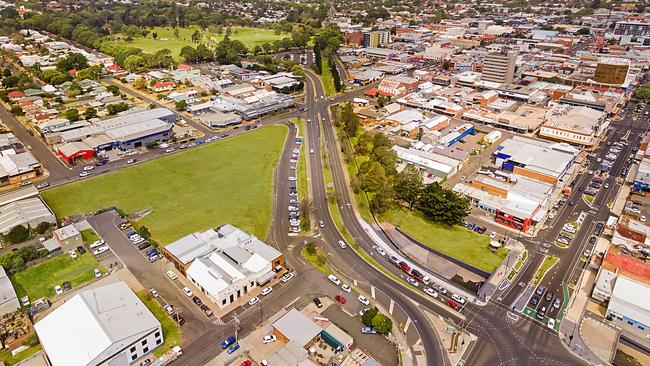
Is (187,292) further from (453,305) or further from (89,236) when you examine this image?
(453,305)

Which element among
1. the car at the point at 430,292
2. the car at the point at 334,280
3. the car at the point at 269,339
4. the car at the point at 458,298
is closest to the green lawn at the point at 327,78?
the car at the point at 334,280

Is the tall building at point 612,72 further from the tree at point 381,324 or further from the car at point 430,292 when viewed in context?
the tree at point 381,324

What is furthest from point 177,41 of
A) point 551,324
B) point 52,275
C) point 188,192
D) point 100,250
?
point 551,324

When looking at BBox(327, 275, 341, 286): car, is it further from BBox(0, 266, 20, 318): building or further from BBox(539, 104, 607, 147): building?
BBox(539, 104, 607, 147): building

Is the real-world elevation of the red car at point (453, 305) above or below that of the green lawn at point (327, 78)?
below

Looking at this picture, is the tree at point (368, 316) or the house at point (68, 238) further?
the house at point (68, 238)

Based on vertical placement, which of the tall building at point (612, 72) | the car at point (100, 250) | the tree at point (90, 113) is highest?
the tall building at point (612, 72)

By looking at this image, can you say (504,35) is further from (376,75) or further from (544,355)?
(544,355)
